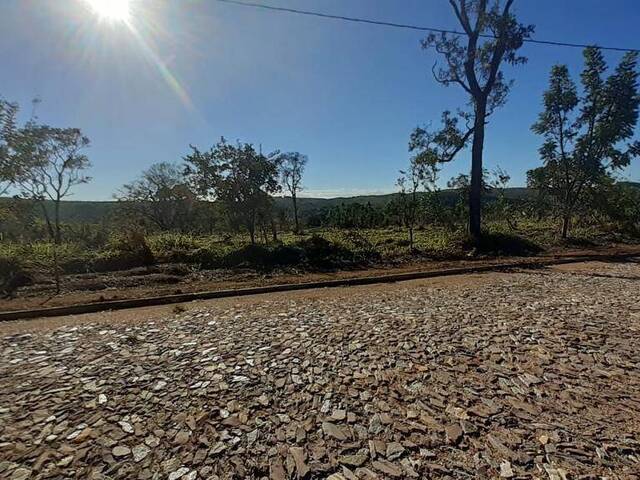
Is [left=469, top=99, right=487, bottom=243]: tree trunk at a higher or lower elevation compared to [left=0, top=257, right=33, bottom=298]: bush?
higher

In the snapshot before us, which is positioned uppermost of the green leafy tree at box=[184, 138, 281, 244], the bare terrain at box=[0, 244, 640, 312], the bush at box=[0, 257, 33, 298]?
the green leafy tree at box=[184, 138, 281, 244]

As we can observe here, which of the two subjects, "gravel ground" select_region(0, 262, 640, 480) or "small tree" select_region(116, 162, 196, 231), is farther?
"small tree" select_region(116, 162, 196, 231)

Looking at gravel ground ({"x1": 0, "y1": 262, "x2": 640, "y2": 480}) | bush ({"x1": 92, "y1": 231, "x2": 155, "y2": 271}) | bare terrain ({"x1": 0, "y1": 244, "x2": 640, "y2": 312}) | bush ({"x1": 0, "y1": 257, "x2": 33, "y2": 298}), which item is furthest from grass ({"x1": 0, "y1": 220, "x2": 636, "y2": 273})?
gravel ground ({"x1": 0, "y1": 262, "x2": 640, "y2": 480})

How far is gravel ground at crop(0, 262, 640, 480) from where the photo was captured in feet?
6.73

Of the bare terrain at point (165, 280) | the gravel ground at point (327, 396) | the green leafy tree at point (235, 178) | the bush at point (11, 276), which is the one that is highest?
the green leafy tree at point (235, 178)

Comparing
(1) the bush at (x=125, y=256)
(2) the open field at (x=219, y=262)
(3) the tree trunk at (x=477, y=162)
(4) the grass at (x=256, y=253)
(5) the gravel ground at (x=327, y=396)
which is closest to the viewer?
(5) the gravel ground at (x=327, y=396)

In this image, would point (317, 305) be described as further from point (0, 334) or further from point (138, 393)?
point (0, 334)

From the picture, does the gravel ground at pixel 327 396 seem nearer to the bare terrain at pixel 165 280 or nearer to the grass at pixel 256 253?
the bare terrain at pixel 165 280

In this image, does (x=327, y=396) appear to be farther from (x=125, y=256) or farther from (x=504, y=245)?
(x=504, y=245)

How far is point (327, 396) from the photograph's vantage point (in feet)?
9.02

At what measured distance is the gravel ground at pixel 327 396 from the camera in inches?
80.8

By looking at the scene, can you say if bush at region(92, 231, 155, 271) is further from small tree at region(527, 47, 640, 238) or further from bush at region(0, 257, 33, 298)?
small tree at region(527, 47, 640, 238)

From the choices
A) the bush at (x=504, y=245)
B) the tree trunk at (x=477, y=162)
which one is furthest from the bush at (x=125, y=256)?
the tree trunk at (x=477, y=162)

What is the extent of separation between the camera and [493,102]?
12.5 meters
